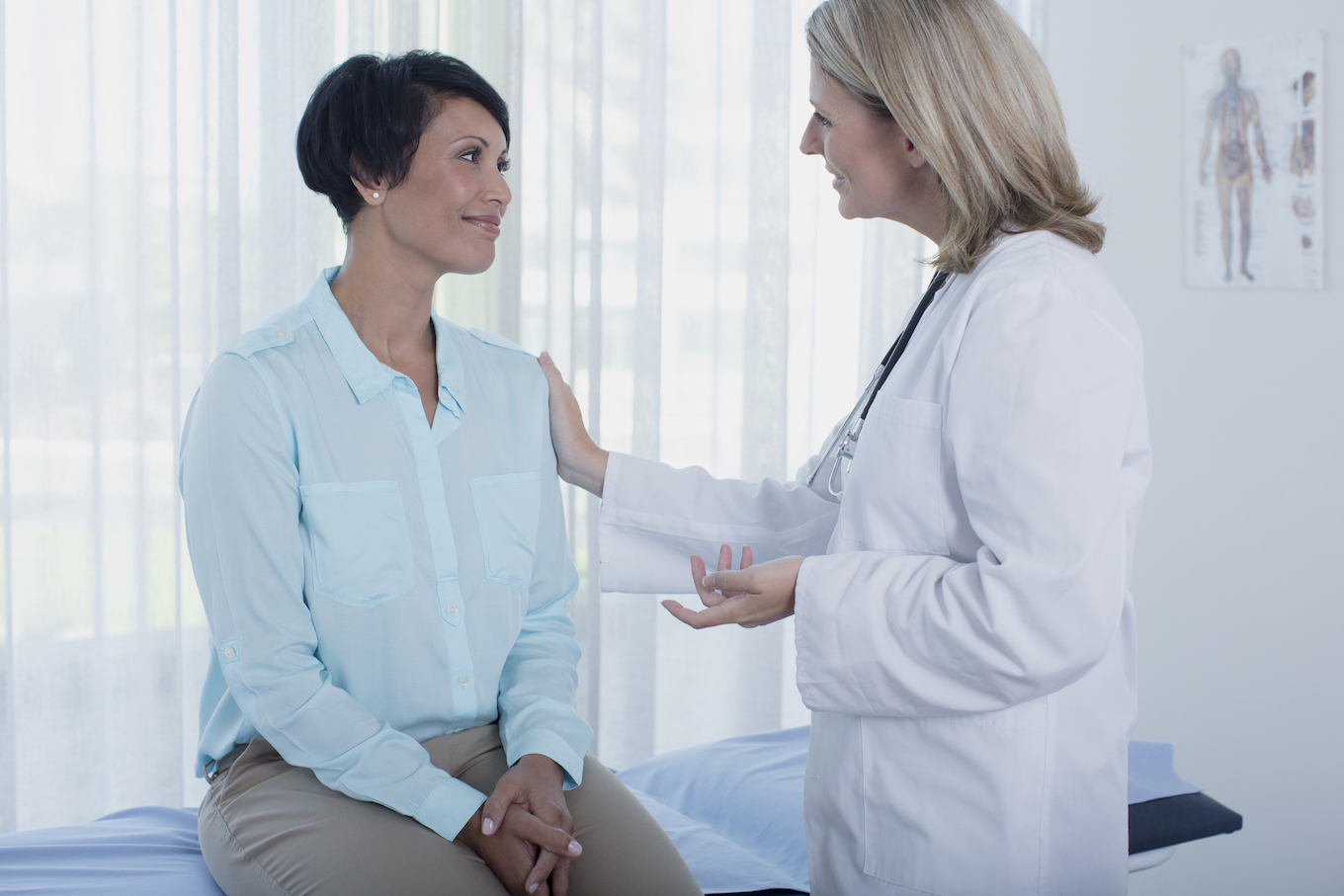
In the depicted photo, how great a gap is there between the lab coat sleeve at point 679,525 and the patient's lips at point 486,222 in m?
0.37

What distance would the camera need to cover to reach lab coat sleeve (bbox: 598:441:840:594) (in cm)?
A: 158

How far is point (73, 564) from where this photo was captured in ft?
6.64

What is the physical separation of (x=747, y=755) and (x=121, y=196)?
5.12 ft

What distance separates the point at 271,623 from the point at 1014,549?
0.85m

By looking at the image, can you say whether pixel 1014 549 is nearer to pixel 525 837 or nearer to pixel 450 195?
pixel 525 837

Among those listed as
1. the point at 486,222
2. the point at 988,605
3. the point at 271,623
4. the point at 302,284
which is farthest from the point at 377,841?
the point at 302,284

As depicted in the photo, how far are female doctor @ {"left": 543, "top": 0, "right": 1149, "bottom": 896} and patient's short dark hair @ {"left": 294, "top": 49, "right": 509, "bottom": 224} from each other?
531 millimetres

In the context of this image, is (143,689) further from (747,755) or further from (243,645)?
(747,755)

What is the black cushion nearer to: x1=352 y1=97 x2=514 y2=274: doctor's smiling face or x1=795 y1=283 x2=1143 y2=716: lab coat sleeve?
x1=795 y1=283 x2=1143 y2=716: lab coat sleeve

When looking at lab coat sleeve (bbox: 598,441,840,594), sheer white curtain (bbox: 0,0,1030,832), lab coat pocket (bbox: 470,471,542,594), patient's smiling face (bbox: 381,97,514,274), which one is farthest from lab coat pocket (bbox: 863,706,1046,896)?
sheer white curtain (bbox: 0,0,1030,832)

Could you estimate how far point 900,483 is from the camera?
46.5 inches

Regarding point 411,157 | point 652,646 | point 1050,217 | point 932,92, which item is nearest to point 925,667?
point 1050,217

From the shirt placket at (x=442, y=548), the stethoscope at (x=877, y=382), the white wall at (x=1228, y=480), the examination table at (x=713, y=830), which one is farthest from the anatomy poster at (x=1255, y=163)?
the shirt placket at (x=442, y=548)

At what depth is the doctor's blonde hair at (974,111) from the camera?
1.18 meters
